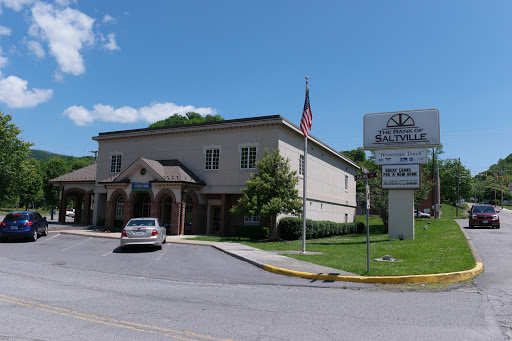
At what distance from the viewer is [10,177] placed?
4359 centimetres

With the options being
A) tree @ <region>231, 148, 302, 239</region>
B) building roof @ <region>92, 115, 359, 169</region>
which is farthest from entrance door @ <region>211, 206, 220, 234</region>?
building roof @ <region>92, 115, 359, 169</region>

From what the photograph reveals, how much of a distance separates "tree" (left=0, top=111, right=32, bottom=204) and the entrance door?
28.3 m

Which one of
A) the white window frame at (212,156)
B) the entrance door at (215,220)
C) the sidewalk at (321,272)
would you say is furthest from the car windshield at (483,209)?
the white window frame at (212,156)

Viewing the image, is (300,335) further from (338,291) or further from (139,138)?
(139,138)

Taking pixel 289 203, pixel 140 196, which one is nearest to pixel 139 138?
pixel 140 196

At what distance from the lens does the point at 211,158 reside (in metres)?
28.3

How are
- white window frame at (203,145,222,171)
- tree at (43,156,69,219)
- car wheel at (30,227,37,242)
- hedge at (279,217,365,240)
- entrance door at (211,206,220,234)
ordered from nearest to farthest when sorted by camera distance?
car wheel at (30,227,37,242)
hedge at (279,217,365,240)
white window frame at (203,145,222,171)
entrance door at (211,206,220,234)
tree at (43,156,69,219)

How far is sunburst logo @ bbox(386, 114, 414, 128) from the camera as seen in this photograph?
22.6 meters

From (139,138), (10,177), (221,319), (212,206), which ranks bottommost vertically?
(221,319)

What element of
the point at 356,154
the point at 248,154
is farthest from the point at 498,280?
the point at 356,154

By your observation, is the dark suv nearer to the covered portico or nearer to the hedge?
the hedge

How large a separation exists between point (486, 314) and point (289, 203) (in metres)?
16.8

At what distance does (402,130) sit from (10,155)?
137 feet

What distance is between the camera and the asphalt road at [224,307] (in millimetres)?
5879
